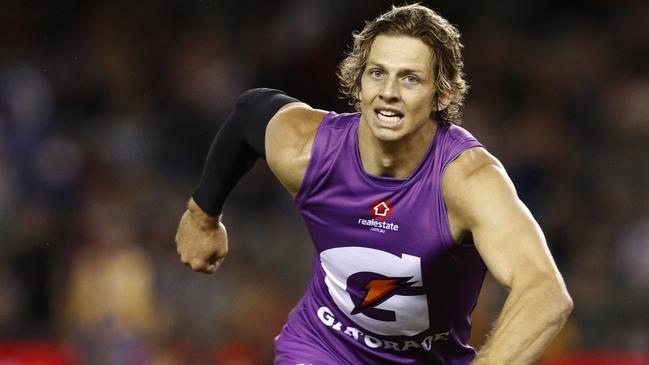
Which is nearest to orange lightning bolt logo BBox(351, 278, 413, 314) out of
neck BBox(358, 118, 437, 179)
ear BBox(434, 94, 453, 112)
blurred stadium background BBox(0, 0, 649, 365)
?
neck BBox(358, 118, 437, 179)

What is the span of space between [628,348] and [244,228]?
A: 3346mm

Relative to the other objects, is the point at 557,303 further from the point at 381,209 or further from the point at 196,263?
the point at 196,263

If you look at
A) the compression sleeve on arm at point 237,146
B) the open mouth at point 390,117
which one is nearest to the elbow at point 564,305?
the open mouth at point 390,117

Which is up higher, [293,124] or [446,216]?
[293,124]

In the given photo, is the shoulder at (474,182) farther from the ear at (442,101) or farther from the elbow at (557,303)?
the elbow at (557,303)

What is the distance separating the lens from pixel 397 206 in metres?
4.58

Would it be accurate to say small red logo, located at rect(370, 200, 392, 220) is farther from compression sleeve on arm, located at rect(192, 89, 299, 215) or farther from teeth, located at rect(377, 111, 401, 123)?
compression sleeve on arm, located at rect(192, 89, 299, 215)

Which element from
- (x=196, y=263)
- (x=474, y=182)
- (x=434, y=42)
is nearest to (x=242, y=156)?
(x=196, y=263)

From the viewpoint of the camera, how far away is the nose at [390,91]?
14.5 feet

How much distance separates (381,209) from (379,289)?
1.14ft

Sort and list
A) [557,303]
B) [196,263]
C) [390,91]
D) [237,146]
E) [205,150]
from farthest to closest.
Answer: [205,150]
[196,263]
[237,146]
[390,91]
[557,303]

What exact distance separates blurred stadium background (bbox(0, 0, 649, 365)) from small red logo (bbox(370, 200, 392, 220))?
3.57m

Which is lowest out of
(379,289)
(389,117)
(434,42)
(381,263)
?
(379,289)

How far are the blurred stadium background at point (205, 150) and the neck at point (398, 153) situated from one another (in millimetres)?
3607
